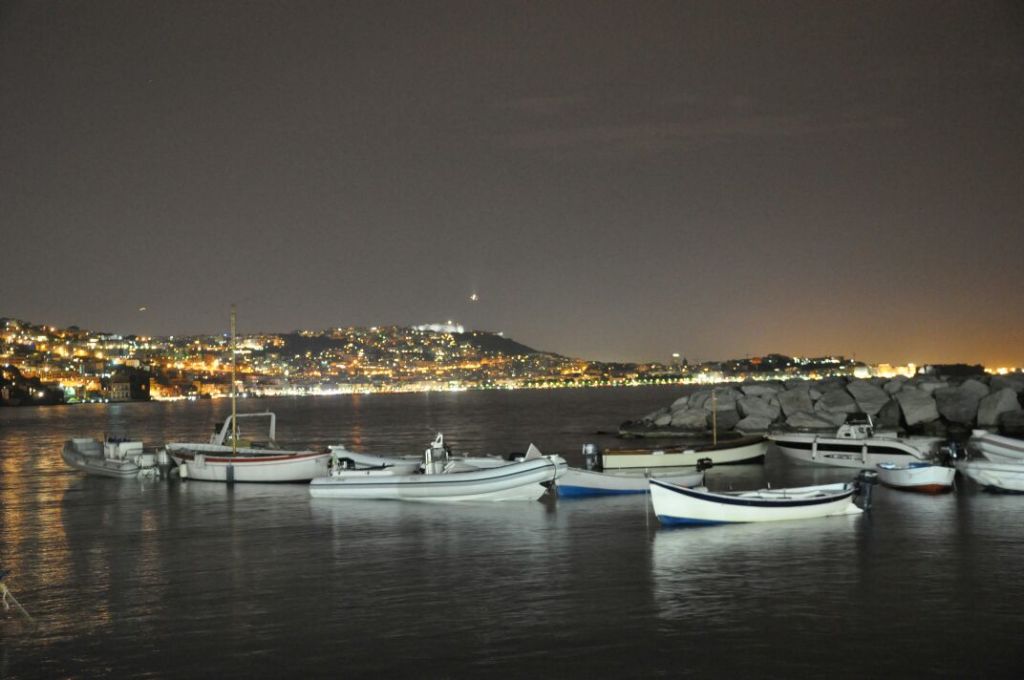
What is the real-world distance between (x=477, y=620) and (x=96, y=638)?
5369 mm

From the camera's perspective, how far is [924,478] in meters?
28.5

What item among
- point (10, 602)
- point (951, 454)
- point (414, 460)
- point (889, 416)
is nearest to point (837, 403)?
point (889, 416)

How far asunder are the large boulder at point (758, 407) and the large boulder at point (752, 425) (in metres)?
1.09

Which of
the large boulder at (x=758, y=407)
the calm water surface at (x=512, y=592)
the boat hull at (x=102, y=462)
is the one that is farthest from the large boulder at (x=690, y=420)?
the calm water surface at (x=512, y=592)

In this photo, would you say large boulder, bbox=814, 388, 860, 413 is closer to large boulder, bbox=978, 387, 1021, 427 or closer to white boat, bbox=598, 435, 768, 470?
large boulder, bbox=978, 387, 1021, 427

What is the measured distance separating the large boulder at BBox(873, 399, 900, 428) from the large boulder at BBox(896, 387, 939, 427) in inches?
19.4

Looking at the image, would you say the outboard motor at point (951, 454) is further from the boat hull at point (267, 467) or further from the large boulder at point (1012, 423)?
the large boulder at point (1012, 423)

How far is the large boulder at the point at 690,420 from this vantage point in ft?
214

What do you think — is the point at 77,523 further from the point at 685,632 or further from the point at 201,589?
the point at 685,632

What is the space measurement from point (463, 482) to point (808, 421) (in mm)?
38219

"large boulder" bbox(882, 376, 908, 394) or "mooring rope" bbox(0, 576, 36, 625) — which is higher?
"large boulder" bbox(882, 376, 908, 394)

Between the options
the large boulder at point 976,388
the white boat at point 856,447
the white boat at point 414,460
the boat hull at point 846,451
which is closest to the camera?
the white boat at point 414,460

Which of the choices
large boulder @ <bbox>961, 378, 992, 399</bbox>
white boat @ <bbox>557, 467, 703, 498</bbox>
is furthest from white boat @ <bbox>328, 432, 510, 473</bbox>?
large boulder @ <bbox>961, 378, 992, 399</bbox>

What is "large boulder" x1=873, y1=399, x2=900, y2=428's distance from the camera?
189ft
